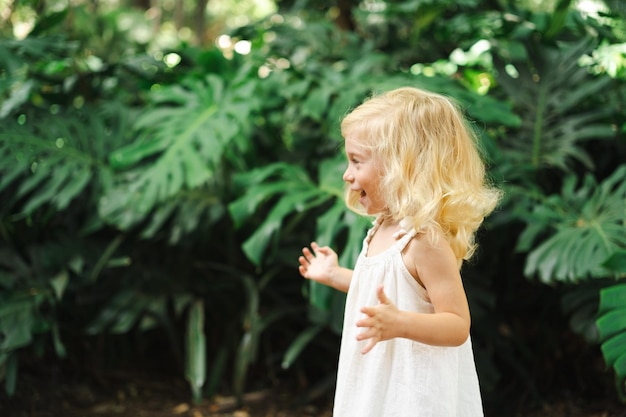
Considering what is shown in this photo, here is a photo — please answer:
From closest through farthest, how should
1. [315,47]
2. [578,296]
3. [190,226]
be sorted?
[578,296]
[190,226]
[315,47]

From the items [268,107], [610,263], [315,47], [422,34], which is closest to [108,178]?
[268,107]

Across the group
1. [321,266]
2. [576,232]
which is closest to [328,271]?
[321,266]

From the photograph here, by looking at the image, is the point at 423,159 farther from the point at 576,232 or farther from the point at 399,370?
the point at 576,232

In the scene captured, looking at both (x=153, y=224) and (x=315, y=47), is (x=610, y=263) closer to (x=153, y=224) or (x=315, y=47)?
(x=153, y=224)

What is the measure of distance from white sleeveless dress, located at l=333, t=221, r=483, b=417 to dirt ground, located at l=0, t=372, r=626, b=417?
6.19 ft

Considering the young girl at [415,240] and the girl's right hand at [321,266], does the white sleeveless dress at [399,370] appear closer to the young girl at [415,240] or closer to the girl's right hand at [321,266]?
the young girl at [415,240]

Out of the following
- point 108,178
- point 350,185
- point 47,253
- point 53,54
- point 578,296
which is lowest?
point 578,296

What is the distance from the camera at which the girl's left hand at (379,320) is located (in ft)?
4.44

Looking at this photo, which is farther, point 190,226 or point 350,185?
point 190,226

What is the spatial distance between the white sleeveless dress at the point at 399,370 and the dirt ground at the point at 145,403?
1.89 metres

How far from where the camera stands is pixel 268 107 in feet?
11.6

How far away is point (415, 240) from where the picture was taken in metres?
1.53

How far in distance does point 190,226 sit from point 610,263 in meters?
1.80

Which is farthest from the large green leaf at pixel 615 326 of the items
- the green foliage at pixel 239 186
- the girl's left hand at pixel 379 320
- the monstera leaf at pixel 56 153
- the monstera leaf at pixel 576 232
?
the monstera leaf at pixel 56 153
